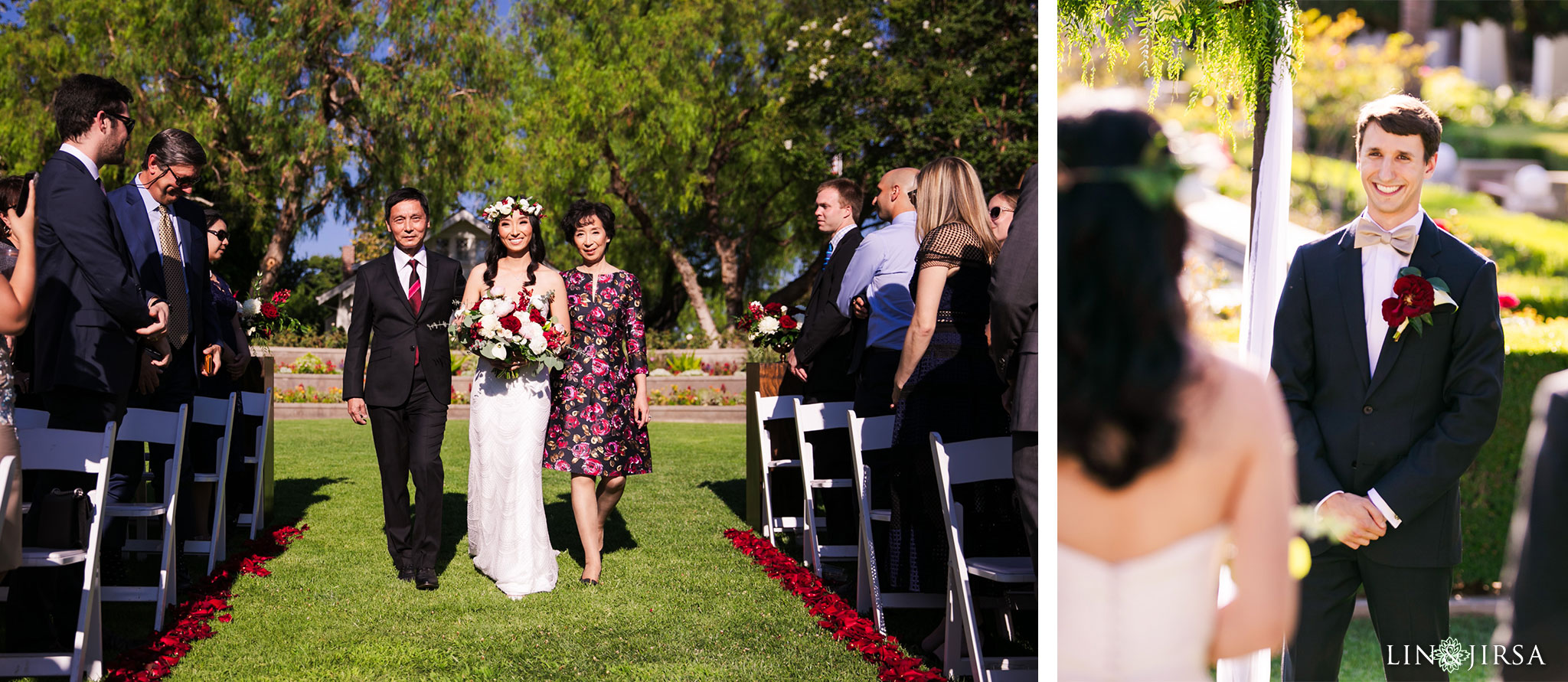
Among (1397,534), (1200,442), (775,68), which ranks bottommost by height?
(1397,534)

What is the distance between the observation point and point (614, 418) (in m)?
5.86

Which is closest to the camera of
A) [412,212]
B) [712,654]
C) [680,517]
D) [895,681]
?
[895,681]

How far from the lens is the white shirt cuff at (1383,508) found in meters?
2.53

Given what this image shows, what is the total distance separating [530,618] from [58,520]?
2026 mm

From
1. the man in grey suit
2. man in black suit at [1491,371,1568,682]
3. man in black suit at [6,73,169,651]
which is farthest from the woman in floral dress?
man in black suit at [1491,371,1568,682]

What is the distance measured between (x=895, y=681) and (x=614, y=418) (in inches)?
97.4

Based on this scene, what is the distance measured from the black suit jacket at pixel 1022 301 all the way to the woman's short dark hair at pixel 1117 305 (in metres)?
0.85

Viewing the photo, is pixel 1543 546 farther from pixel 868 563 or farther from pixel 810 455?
pixel 810 455

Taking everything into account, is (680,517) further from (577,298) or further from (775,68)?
(775,68)

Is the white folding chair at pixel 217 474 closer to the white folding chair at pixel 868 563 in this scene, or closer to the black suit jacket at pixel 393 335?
the black suit jacket at pixel 393 335

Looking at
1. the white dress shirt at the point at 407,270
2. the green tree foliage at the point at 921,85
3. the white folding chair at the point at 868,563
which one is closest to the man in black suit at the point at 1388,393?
the white folding chair at the point at 868,563

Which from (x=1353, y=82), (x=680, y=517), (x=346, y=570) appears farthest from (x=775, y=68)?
(x=1353, y=82)

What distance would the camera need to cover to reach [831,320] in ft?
20.0

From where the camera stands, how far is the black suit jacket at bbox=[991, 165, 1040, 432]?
126 inches
